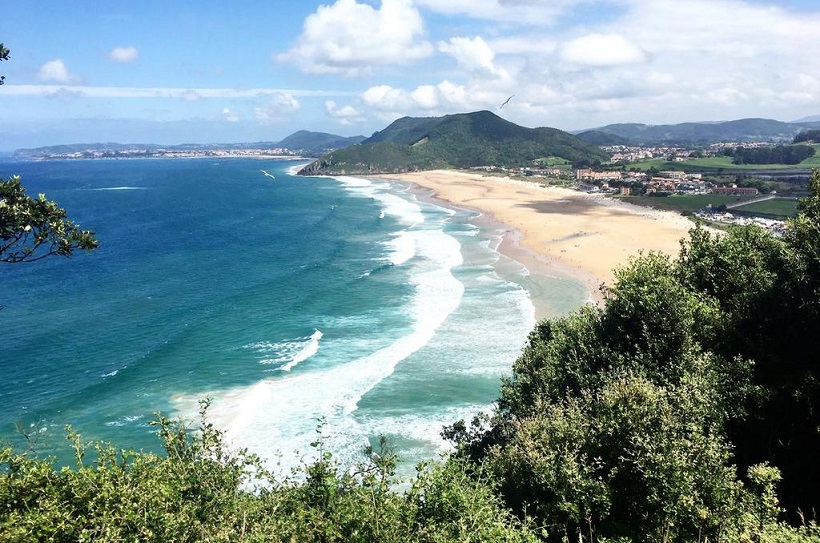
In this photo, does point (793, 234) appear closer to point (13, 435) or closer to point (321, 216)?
point (13, 435)

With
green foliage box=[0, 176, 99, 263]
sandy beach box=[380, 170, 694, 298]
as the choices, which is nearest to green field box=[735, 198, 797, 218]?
sandy beach box=[380, 170, 694, 298]

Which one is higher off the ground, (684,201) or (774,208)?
(684,201)

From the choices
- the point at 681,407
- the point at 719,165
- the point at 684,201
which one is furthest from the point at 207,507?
the point at 719,165

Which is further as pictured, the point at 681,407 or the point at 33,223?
the point at 681,407

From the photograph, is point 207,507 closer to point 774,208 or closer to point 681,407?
point 681,407

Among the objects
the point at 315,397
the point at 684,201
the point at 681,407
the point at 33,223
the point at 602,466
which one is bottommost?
the point at 315,397

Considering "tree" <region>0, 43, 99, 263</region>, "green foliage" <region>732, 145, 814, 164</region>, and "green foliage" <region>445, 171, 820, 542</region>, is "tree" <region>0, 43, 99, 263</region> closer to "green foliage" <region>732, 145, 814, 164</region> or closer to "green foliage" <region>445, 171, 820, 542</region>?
"green foliage" <region>445, 171, 820, 542</region>

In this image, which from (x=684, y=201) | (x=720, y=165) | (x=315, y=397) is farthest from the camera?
(x=720, y=165)

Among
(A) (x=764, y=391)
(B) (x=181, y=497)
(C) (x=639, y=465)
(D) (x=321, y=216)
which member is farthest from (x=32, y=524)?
(D) (x=321, y=216)
